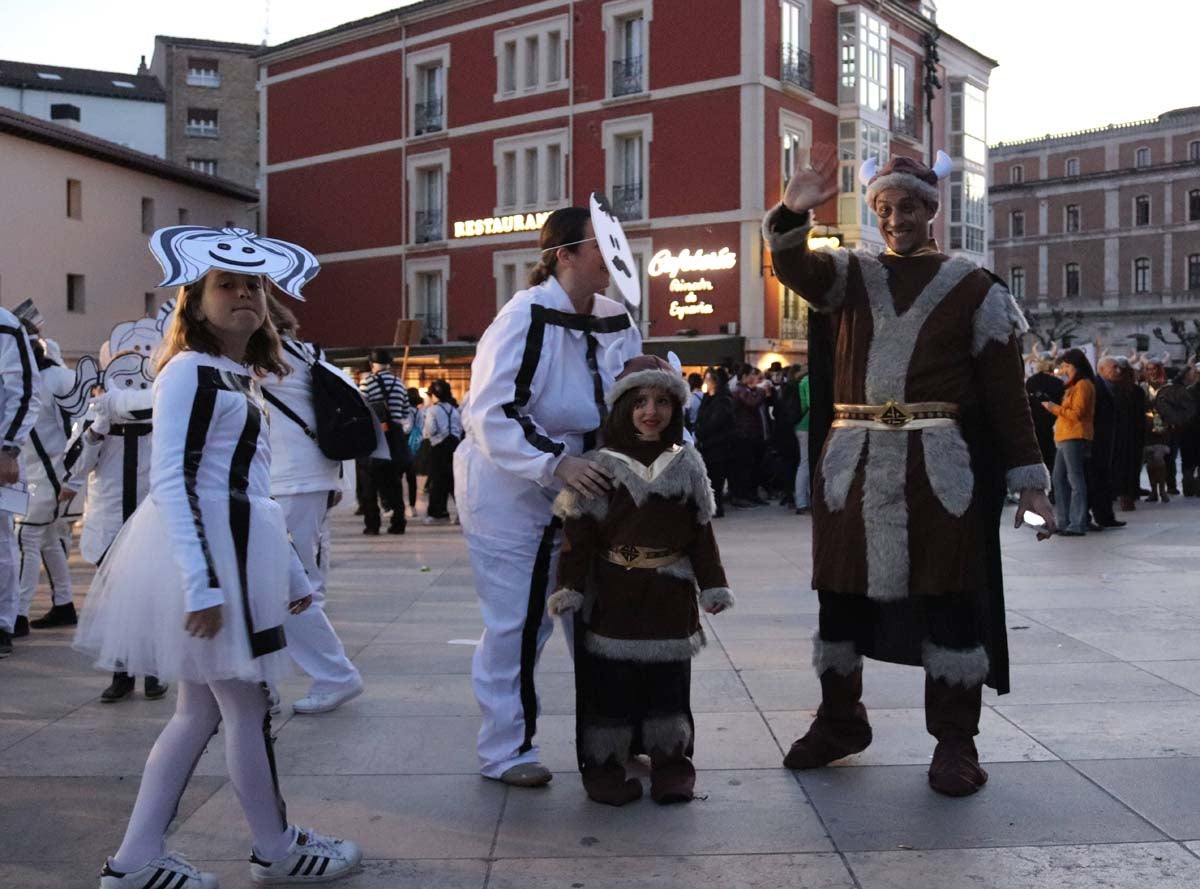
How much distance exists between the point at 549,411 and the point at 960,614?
159 centimetres

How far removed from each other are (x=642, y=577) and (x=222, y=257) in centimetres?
171

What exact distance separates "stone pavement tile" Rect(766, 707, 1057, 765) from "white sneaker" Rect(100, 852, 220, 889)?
2.36 meters

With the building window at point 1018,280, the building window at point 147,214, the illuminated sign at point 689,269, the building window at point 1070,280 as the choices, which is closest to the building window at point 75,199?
the building window at point 147,214

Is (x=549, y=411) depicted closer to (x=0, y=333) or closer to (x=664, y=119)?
(x=0, y=333)

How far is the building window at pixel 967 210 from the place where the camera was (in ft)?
138

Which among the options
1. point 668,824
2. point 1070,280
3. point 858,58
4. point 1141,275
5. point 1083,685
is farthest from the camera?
point 1070,280

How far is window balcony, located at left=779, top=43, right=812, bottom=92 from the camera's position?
109ft

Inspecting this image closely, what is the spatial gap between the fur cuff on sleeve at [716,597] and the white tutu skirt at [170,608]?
1.46 metres

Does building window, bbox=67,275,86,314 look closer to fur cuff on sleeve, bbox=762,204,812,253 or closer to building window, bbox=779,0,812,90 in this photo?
building window, bbox=779,0,812,90

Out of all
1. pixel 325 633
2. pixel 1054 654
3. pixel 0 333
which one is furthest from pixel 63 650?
pixel 1054 654

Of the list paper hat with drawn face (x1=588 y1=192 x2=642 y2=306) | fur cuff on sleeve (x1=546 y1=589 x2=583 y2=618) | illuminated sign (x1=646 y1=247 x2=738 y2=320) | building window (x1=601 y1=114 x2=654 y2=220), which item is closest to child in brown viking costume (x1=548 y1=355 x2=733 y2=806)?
fur cuff on sleeve (x1=546 y1=589 x2=583 y2=618)

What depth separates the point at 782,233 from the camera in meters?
4.55

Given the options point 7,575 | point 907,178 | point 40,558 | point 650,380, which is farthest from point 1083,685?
point 40,558

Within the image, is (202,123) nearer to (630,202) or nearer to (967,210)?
(630,202)
